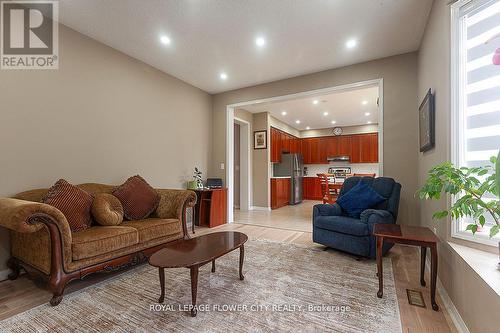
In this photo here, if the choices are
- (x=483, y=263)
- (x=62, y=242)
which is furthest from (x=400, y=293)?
(x=62, y=242)

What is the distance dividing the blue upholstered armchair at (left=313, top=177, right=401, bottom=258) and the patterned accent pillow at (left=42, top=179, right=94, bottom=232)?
2664mm

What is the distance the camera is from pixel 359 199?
291 cm

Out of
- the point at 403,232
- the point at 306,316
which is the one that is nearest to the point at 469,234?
the point at 403,232

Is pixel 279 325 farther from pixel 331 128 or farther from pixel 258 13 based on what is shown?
pixel 331 128

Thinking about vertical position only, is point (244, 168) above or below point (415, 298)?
above

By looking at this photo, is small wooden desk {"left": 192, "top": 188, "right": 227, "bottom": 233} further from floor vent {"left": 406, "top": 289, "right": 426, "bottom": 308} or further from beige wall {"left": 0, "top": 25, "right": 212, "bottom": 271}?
floor vent {"left": 406, "top": 289, "right": 426, "bottom": 308}

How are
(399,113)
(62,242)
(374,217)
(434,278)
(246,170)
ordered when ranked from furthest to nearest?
(246,170), (399,113), (374,217), (62,242), (434,278)

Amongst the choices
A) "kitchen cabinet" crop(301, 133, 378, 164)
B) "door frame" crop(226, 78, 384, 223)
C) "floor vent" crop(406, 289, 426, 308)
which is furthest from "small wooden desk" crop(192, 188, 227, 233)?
"kitchen cabinet" crop(301, 133, 378, 164)

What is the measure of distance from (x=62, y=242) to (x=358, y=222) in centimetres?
288

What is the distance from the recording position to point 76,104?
2756 mm

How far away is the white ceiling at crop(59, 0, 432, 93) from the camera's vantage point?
2330 millimetres

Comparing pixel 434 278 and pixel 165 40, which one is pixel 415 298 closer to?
pixel 434 278

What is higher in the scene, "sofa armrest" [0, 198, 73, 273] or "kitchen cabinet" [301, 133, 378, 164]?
"kitchen cabinet" [301, 133, 378, 164]

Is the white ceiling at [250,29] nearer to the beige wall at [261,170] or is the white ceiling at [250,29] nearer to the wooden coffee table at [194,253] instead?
the wooden coffee table at [194,253]
